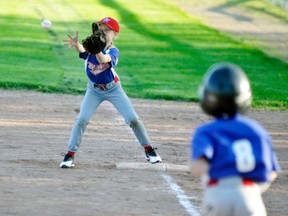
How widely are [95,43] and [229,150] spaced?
575 cm

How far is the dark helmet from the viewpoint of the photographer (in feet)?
18.6

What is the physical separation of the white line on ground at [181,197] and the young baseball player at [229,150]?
3747 mm

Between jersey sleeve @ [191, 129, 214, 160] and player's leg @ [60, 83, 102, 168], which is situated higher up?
jersey sleeve @ [191, 129, 214, 160]

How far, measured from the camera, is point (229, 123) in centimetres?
570

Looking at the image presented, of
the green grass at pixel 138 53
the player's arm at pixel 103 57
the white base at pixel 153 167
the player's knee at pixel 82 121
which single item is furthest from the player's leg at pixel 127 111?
the green grass at pixel 138 53

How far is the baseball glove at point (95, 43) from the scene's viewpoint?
1116 cm

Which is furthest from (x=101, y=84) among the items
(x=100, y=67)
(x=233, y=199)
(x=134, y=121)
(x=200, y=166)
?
(x=233, y=199)

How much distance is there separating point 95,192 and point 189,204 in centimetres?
111

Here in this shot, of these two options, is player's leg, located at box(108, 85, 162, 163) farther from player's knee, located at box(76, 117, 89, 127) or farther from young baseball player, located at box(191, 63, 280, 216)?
young baseball player, located at box(191, 63, 280, 216)

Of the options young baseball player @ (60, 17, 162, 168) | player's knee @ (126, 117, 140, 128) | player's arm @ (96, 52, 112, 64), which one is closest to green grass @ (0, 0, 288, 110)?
player's knee @ (126, 117, 140, 128)

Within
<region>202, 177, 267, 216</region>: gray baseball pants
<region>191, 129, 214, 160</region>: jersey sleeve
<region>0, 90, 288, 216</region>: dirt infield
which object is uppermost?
<region>191, 129, 214, 160</region>: jersey sleeve

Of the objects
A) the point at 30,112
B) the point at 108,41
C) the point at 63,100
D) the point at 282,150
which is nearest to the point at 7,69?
the point at 63,100

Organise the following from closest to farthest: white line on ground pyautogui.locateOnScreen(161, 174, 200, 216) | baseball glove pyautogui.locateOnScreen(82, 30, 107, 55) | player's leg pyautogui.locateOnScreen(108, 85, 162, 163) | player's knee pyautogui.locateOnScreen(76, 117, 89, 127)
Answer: white line on ground pyautogui.locateOnScreen(161, 174, 200, 216), baseball glove pyautogui.locateOnScreen(82, 30, 107, 55), player's knee pyautogui.locateOnScreen(76, 117, 89, 127), player's leg pyautogui.locateOnScreen(108, 85, 162, 163)

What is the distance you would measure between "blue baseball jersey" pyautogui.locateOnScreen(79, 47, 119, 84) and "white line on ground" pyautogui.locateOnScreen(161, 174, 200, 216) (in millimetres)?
1348
